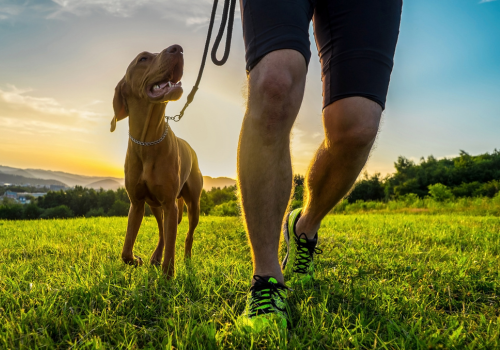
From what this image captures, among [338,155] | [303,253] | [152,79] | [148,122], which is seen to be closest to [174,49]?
[152,79]

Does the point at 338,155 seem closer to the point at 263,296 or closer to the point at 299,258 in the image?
the point at 299,258

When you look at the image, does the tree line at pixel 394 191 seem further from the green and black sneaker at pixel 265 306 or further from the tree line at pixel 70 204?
the green and black sneaker at pixel 265 306

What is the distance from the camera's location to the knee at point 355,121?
6.73 ft

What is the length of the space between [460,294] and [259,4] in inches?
83.2

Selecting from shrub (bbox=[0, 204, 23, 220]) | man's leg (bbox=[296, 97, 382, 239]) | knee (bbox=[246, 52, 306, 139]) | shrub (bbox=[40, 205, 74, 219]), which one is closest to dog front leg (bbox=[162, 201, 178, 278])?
man's leg (bbox=[296, 97, 382, 239])

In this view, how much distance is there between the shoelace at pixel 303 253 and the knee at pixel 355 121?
31.1 inches

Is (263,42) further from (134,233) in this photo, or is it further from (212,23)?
(134,233)

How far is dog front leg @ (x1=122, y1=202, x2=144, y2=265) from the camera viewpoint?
301cm

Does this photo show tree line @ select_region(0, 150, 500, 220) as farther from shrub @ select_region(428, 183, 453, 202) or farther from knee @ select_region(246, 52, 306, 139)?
knee @ select_region(246, 52, 306, 139)

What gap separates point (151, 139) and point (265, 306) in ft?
6.23

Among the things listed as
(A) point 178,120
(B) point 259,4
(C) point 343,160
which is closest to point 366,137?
(C) point 343,160

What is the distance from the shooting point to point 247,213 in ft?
5.87

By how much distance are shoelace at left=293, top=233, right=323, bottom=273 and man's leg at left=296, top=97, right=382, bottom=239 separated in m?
0.05

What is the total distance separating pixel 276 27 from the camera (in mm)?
1737
